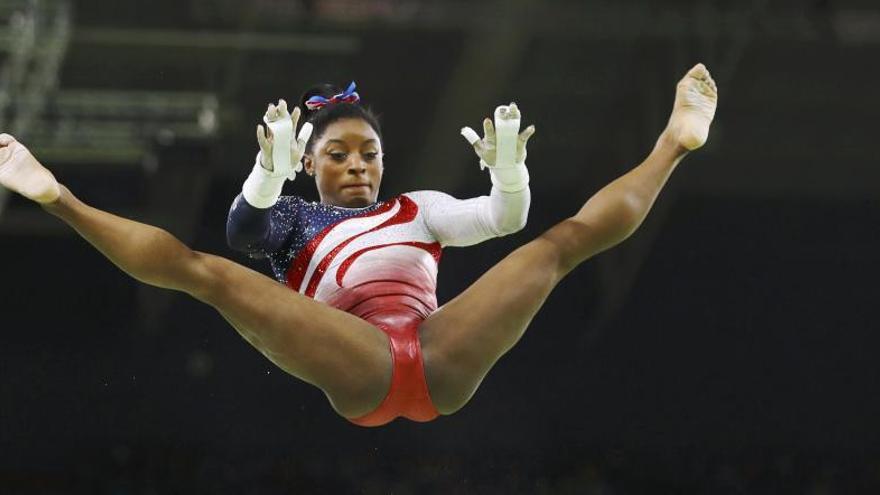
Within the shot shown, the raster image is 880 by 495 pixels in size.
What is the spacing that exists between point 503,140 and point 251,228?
2.10 ft

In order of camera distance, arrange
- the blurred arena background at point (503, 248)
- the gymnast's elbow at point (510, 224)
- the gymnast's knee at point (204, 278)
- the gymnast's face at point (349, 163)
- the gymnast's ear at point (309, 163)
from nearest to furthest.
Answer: the gymnast's knee at point (204, 278) < the gymnast's elbow at point (510, 224) < the gymnast's face at point (349, 163) < the gymnast's ear at point (309, 163) < the blurred arena background at point (503, 248)

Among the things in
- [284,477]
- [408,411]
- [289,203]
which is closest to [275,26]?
[284,477]

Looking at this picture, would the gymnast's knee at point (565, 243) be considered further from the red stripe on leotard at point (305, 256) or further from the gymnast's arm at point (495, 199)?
the red stripe on leotard at point (305, 256)

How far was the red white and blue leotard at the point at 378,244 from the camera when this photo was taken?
121 inches

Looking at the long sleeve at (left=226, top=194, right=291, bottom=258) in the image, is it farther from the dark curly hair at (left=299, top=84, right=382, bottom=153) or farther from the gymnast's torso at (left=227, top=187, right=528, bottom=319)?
the dark curly hair at (left=299, top=84, right=382, bottom=153)

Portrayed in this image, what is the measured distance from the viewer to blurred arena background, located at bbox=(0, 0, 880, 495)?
7.05 m

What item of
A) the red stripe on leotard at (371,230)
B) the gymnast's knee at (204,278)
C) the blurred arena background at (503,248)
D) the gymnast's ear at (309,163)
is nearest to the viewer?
the gymnast's knee at (204,278)

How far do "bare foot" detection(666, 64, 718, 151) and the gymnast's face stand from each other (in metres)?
0.79

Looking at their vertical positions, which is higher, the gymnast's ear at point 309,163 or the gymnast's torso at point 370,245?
the gymnast's ear at point 309,163

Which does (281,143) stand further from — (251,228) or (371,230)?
(371,230)

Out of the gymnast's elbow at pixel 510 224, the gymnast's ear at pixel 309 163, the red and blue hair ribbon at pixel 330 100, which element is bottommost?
the gymnast's elbow at pixel 510 224

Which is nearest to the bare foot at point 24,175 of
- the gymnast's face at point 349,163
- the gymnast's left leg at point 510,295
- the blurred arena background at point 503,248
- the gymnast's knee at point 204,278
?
the gymnast's knee at point 204,278

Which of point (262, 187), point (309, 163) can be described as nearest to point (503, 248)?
point (309, 163)

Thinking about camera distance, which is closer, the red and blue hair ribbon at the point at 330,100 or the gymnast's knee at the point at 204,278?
the gymnast's knee at the point at 204,278
